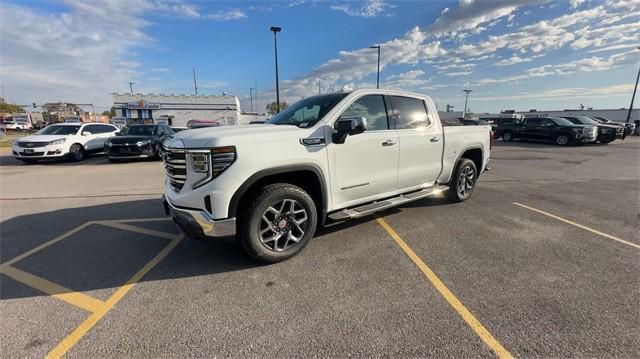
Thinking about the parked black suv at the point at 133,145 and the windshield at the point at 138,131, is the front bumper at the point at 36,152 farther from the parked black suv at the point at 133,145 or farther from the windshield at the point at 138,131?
the windshield at the point at 138,131

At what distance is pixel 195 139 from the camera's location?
2963mm

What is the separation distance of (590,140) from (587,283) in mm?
20777

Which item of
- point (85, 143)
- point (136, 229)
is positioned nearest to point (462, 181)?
point (136, 229)

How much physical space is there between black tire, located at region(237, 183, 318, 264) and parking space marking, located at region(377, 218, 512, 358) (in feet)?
4.14

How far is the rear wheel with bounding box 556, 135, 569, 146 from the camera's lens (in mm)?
18205

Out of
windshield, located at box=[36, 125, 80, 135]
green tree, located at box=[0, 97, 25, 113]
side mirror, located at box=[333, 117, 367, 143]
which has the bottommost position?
side mirror, located at box=[333, 117, 367, 143]

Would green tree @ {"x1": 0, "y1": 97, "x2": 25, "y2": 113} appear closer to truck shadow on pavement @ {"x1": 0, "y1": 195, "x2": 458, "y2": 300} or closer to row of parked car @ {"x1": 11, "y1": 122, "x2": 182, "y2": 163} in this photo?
row of parked car @ {"x1": 11, "y1": 122, "x2": 182, "y2": 163}

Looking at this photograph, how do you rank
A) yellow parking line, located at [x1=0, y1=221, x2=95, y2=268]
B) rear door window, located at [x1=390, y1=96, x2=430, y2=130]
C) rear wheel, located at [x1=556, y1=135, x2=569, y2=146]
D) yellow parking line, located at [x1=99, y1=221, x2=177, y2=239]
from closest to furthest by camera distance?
1. yellow parking line, located at [x1=0, y1=221, x2=95, y2=268]
2. yellow parking line, located at [x1=99, y1=221, x2=177, y2=239]
3. rear door window, located at [x1=390, y1=96, x2=430, y2=130]
4. rear wheel, located at [x1=556, y1=135, x2=569, y2=146]

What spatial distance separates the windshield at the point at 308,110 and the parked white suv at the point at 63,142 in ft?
40.5

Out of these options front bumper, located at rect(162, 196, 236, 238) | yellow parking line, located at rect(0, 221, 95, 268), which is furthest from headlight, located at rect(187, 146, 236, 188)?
yellow parking line, located at rect(0, 221, 95, 268)

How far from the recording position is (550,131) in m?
19.0

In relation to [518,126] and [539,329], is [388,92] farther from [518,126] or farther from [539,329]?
[518,126]

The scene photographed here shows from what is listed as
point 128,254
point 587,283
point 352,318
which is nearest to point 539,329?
point 587,283

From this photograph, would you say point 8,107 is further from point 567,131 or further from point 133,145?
point 567,131
